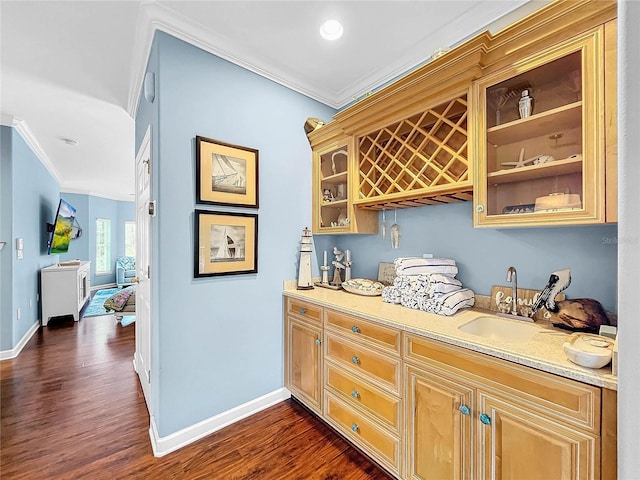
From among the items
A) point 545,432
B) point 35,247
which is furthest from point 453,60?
point 35,247

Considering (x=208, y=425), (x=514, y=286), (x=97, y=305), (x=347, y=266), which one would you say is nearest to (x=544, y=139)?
(x=514, y=286)

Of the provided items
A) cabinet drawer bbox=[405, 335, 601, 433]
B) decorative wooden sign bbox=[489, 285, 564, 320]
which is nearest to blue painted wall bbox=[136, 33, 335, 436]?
cabinet drawer bbox=[405, 335, 601, 433]

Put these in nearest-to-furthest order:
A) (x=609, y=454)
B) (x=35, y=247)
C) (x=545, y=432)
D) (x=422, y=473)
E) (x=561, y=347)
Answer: (x=609, y=454), (x=545, y=432), (x=561, y=347), (x=422, y=473), (x=35, y=247)

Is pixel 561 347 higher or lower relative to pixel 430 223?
lower

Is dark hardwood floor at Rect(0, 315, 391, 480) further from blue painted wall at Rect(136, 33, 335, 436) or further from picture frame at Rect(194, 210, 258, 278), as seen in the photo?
picture frame at Rect(194, 210, 258, 278)

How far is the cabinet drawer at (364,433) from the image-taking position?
150 centimetres

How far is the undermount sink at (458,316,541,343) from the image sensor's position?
1.43 metres

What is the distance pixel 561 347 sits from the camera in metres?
1.12

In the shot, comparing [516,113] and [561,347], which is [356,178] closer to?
[516,113]

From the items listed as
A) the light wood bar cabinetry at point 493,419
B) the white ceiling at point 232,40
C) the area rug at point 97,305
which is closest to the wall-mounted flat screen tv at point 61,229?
the area rug at point 97,305

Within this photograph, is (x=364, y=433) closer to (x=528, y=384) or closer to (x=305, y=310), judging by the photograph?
(x=305, y=310)

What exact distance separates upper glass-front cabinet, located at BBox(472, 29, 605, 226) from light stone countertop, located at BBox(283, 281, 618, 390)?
528 mm

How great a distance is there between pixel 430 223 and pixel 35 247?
546 centimetres

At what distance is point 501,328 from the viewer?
5.06 feet
